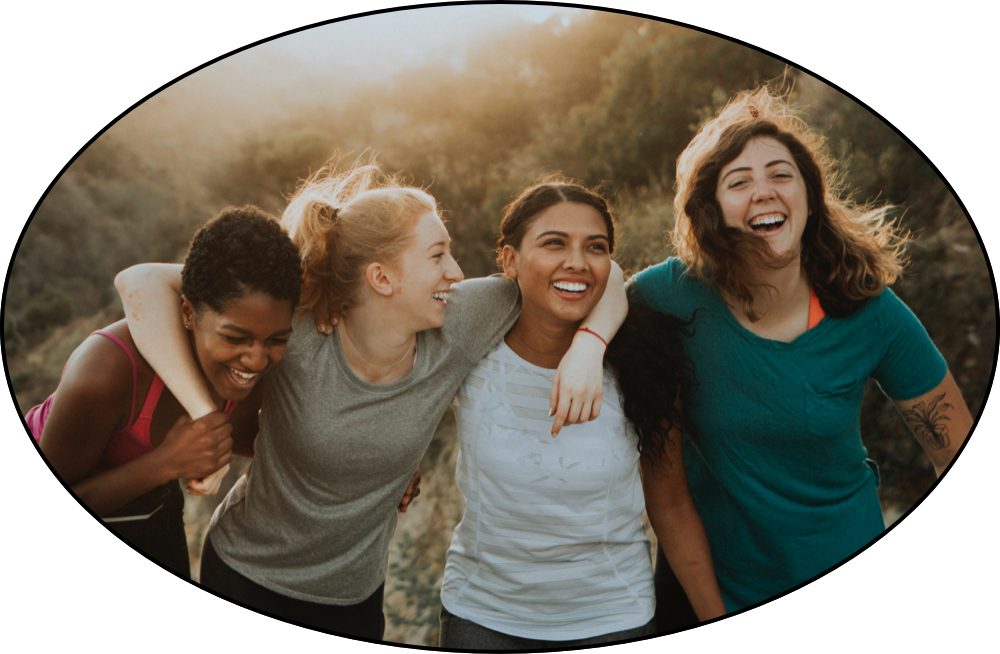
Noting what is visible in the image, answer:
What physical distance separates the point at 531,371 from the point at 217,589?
1.08 metres

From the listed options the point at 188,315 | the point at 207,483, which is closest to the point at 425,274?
the point at 188,315

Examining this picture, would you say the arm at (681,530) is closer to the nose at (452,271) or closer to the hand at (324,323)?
the nose at (452,271)

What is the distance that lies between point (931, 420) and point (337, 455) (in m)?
1.62

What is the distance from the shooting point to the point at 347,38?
1.93 meters

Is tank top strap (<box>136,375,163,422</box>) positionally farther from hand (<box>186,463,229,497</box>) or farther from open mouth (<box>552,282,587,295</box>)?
open mouth (<box>552,282,587,295</box>)

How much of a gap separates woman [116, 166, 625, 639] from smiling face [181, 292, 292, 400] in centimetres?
5

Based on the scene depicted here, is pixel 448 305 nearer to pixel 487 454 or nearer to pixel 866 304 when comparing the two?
pixel 487 454

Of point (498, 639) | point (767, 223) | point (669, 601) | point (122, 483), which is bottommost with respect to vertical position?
point (498, 639)

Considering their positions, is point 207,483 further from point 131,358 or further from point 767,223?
point 767,223

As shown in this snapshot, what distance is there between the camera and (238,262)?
5.12ft

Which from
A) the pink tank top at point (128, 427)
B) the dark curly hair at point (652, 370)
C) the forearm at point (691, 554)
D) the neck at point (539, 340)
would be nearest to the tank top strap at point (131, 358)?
the pink tank top at point (128, 427)

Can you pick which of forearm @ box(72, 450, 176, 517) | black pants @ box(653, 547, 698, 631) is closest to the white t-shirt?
black pants @ box(653, 547, 698, 631)

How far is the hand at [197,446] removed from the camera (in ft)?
5.41

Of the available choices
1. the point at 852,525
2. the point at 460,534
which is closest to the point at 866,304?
the point at 852,525
